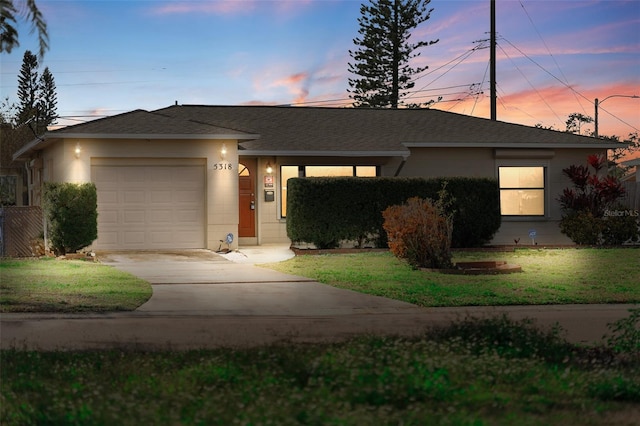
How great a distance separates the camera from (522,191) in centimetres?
2673

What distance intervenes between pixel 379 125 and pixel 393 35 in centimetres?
1586

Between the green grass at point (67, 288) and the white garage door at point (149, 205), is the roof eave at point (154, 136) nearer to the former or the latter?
the white garage door at point (149, 205)

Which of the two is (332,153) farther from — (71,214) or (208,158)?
(71,214)

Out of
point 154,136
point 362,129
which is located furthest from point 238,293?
point 362,129

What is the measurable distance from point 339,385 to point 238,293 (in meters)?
7.41

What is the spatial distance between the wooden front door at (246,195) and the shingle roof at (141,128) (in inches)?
93.8

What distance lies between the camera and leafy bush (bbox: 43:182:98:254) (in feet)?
64.3

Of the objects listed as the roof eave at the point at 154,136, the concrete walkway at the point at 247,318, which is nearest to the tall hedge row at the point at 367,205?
the roof eave at the point at 154,136

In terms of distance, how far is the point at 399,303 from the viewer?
42.6 feet

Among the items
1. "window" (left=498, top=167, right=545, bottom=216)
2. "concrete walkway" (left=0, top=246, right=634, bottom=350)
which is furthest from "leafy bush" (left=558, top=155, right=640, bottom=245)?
"concrete walkway" (left=0, top=246, right=634, bottom=350)

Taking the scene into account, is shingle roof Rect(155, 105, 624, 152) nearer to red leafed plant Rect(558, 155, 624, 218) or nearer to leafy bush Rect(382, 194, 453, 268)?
red leafed plant Rect(558, 155, 624, 218)

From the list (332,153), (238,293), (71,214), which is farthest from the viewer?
(332,153)

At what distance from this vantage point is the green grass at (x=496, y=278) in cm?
1349

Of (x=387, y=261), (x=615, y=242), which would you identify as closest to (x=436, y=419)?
(x=387, y=261)
